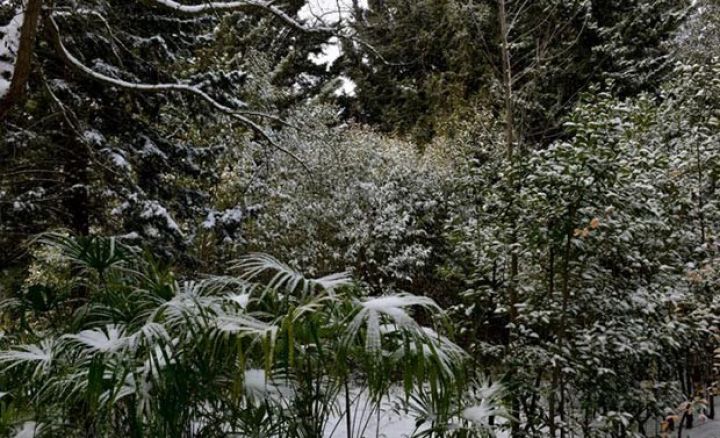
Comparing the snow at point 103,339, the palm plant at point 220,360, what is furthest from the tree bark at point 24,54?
the snow at point 103,339

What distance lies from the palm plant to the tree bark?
134 cm

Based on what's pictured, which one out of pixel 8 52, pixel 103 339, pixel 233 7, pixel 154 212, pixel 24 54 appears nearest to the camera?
pixel 103 339

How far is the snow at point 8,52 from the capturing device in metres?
3.08

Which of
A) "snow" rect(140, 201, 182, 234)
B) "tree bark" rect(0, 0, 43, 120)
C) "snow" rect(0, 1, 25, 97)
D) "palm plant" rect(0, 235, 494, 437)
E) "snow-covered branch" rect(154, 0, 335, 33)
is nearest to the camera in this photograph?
"palm plant" rect(0, 235, 494, 437)

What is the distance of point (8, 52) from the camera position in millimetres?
3262

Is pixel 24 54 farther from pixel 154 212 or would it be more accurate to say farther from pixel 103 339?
pixel 154 212

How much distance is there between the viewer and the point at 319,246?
8203 millimetres

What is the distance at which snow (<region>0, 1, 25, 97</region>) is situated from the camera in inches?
121

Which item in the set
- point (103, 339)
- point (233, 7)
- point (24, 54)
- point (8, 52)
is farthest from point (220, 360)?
point (233, 7)

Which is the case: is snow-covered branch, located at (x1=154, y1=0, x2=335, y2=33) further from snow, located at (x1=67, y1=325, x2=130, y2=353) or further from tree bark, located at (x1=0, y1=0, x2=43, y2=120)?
snow, located at (x1=67, y1=325, x2=130, y2=353)

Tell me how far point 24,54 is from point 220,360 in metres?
2.31

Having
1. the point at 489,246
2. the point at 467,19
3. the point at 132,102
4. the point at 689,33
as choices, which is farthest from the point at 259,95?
the point at 689,33

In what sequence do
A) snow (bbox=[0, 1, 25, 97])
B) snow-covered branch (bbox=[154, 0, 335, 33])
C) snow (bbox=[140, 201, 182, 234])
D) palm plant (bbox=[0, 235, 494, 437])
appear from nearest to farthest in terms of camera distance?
palm plant (bbox=[0, 235, 494, 437])
snow (bbox=[0, 1, 25, 97])
snow-covered branch (bbox=[154, 0, 335, 33])
snow (bbox=[140, 201, 182, 234])

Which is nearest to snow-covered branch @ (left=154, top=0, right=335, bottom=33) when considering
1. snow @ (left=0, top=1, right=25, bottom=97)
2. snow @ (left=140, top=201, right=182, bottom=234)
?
snow @ (left=0, top=1, right=25, bottom=97)
